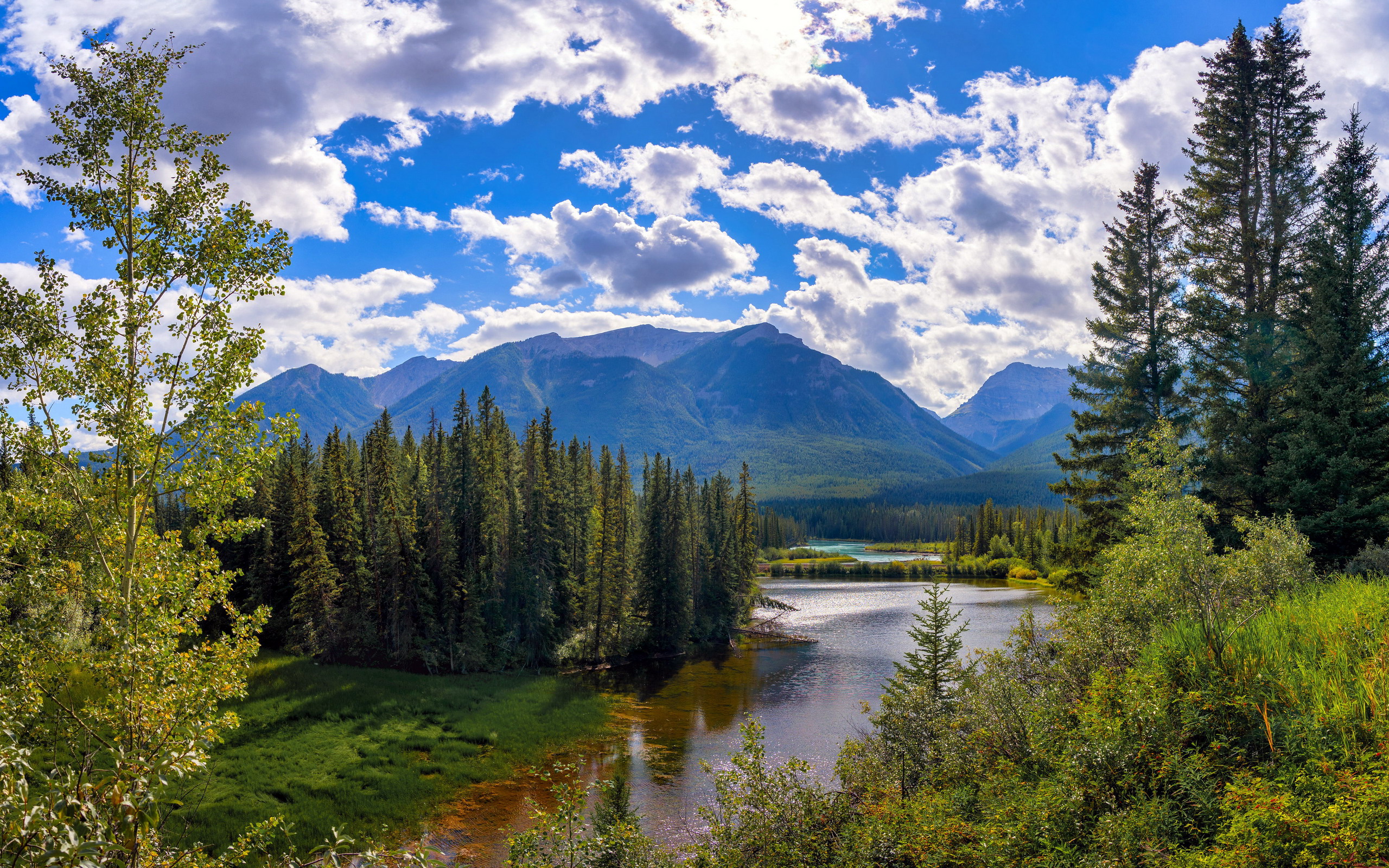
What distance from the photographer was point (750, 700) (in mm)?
38938

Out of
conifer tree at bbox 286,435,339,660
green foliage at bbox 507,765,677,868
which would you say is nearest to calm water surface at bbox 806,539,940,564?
conifer tree at bbox 286,435,339,660

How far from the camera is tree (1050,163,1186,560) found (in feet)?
89.2

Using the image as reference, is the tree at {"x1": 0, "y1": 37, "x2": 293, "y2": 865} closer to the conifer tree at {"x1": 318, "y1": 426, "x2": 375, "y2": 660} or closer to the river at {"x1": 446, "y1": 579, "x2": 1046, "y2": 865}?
the river at {"x1": 446, "y1": 579, "x2": 1046, "y2": 865}

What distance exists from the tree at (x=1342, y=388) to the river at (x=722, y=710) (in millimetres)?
14650

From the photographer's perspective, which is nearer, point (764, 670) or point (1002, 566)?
point (764, 670)

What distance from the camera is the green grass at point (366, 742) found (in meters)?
21.7

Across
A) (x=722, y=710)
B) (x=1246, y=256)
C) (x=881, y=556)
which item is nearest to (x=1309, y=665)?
(x=1246, y=256)

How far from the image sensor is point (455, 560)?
45781 millimetres

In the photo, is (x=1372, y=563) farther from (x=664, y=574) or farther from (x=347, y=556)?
(x=347, y=556)

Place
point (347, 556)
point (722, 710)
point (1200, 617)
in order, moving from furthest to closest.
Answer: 1. point (347, 556)
2. point (722, 710)
3. point (1200, 617)

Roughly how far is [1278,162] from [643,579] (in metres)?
47.2

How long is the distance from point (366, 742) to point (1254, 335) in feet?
131

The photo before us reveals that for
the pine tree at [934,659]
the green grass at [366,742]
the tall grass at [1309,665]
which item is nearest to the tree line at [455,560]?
the green grass at [366,742]

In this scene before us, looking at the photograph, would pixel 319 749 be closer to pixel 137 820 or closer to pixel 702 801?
pixel 702 801
